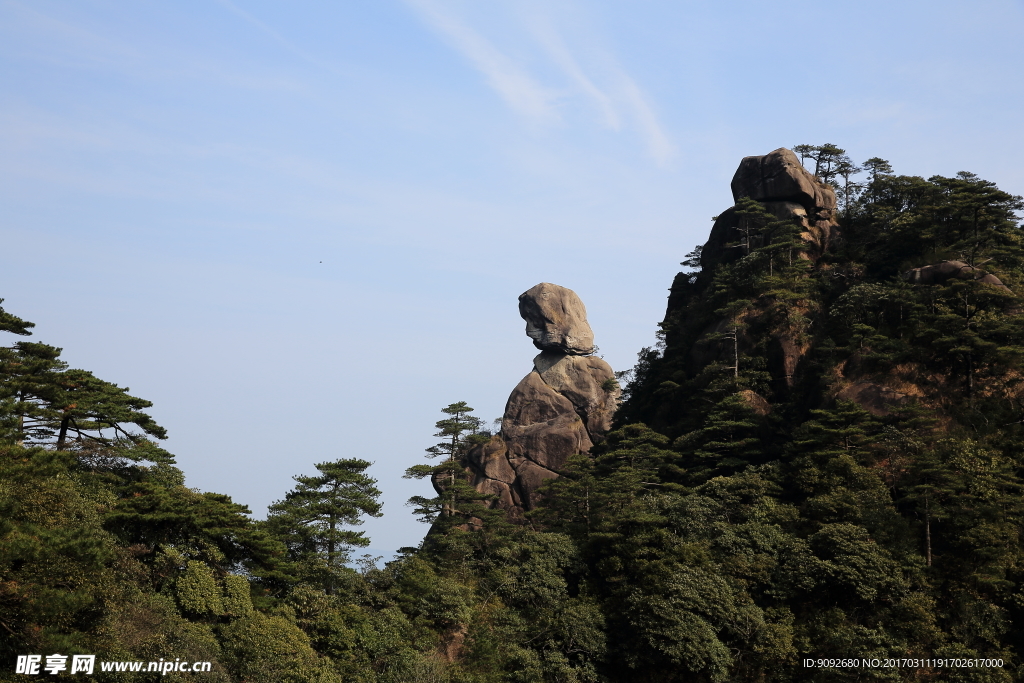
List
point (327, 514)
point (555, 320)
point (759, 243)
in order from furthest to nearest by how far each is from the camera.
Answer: point (555, 320), point (759, 243), point (327, 514)

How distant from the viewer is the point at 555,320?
59.1m

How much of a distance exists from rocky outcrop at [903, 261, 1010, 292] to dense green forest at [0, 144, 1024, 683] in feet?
0.52

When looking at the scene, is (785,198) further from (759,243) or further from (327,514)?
(327,514)

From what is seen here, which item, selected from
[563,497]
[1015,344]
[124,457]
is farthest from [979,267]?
[124,457]

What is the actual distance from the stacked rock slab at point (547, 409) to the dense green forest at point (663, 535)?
865 cm

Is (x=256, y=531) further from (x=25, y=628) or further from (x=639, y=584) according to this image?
(x=639, y=584)

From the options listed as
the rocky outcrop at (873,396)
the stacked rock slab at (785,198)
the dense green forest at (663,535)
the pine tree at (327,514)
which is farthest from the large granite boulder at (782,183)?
the pine tree at (327,514)

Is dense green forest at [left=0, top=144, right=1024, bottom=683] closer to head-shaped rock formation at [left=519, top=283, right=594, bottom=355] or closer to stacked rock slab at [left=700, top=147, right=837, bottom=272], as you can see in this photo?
stacked rock slab at [left=700, top=147, right=837, bottom=272]

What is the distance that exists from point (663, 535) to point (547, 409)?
879 inches

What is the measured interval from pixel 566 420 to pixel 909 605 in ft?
87.8

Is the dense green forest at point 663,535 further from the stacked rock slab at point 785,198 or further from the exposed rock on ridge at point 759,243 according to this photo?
the stacked rock slab at point 785,198

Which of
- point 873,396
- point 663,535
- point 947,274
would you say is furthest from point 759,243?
point 663,535

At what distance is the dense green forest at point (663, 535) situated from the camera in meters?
25.6

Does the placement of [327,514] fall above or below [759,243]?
below
